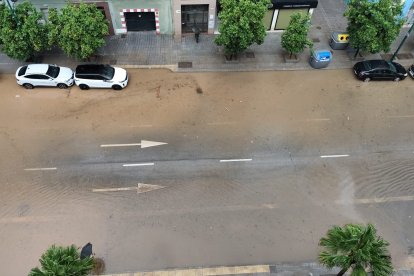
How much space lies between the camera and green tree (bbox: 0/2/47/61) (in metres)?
24.3

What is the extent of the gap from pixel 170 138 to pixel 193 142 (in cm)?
158

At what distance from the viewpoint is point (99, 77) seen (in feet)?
83.6

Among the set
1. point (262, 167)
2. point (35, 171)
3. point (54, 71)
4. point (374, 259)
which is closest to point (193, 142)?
point (262, 167)

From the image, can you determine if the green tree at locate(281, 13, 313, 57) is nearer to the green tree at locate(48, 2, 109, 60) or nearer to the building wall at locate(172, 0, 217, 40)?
the building wall at locate(172, 0, 217, 40)

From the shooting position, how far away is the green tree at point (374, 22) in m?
25.8

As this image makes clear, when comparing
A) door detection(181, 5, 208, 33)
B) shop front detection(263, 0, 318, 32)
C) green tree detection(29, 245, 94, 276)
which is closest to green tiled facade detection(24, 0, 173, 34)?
door detection(181, 5, 208, 33)

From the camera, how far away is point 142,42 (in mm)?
29625

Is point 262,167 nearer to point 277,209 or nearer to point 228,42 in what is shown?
point 277,209

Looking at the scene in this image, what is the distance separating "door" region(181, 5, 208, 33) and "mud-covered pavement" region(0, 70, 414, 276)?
17.1 feet

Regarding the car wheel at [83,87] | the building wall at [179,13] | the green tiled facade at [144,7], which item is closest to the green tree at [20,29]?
the car wheel at [83,87]

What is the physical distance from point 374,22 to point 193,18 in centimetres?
1412

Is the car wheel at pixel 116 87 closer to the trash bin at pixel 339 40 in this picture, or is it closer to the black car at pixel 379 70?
the trash bin at pixel 339 40

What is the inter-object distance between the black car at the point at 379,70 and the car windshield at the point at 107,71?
62.2 feet

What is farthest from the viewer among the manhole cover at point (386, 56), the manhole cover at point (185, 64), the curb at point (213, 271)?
the manhole cover at point (386, 56)
